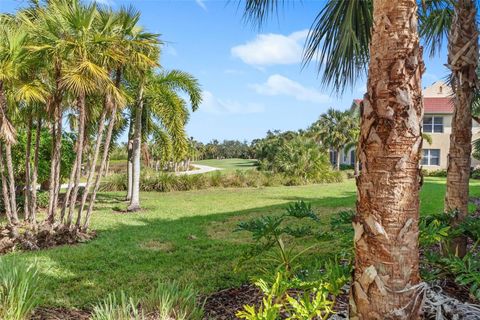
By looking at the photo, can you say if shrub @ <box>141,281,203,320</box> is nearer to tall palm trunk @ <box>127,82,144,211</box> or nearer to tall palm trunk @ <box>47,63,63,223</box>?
tall palm trunk @ <box>47,63,63,223</box>

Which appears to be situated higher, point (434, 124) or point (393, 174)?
point (434, 124)

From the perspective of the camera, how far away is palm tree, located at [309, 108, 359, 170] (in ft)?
117

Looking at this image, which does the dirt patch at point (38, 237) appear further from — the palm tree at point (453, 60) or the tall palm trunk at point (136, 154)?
the palm tree at point (453, 60)

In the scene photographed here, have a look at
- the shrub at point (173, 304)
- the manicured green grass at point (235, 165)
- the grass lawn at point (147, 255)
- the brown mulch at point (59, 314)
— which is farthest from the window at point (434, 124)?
the brown mulch at point (59, 314)

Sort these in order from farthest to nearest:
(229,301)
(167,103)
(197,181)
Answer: (197,181) → (167,103) → (229,301)

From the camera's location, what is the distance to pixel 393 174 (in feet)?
6.54

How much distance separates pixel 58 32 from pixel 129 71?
6.33 ft

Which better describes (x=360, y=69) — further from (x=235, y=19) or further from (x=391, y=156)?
(x=391, y=156)

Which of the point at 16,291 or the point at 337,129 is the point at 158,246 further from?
the point at 337,129

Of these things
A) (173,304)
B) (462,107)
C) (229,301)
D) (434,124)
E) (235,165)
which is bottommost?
(229,301)

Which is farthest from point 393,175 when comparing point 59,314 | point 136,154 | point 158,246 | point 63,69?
point 136,154

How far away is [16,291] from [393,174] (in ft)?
10.3

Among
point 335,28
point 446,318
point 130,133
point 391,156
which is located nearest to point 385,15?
point 391,156

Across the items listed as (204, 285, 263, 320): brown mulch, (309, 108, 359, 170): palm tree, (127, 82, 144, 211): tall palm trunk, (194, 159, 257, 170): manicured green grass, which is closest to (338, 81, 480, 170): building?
(309, 108, 359, 170): palm tree
